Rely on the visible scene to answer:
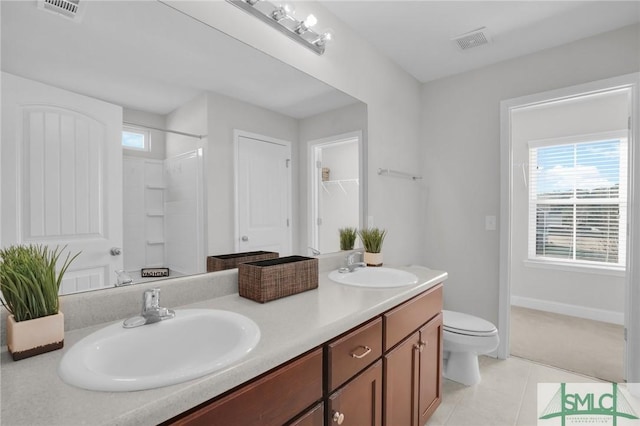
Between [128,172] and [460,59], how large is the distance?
256cm

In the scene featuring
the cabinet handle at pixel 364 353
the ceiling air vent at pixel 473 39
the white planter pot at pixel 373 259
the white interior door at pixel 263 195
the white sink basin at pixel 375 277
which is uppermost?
the ceiling air vent at pixel 473 39

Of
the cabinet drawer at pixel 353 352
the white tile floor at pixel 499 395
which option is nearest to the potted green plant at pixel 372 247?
the cabinet drawer at pixel 353 352

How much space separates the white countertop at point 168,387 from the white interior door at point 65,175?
10.9 inches

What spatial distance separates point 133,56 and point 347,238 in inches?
58.3

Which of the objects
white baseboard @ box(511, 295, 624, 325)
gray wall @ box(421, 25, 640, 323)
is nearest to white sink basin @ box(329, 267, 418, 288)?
gray wall @ box(421, 25, 640, 323)

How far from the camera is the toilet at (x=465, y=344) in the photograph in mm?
1957

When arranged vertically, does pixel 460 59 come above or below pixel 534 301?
above

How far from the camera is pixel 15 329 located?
27.9 inches

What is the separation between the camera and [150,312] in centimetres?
93

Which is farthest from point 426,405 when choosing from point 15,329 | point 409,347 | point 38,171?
point 38,171

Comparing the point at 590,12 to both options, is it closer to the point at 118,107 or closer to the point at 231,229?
the point at 231,229

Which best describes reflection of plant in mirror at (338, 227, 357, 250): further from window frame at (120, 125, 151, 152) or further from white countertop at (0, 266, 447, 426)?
window frame at (120, 125, 151, 152)

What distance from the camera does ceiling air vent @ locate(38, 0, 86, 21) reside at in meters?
0.88

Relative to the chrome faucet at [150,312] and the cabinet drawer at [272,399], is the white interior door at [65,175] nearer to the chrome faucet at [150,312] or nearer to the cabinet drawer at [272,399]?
the chrome faucet at [150,312]
